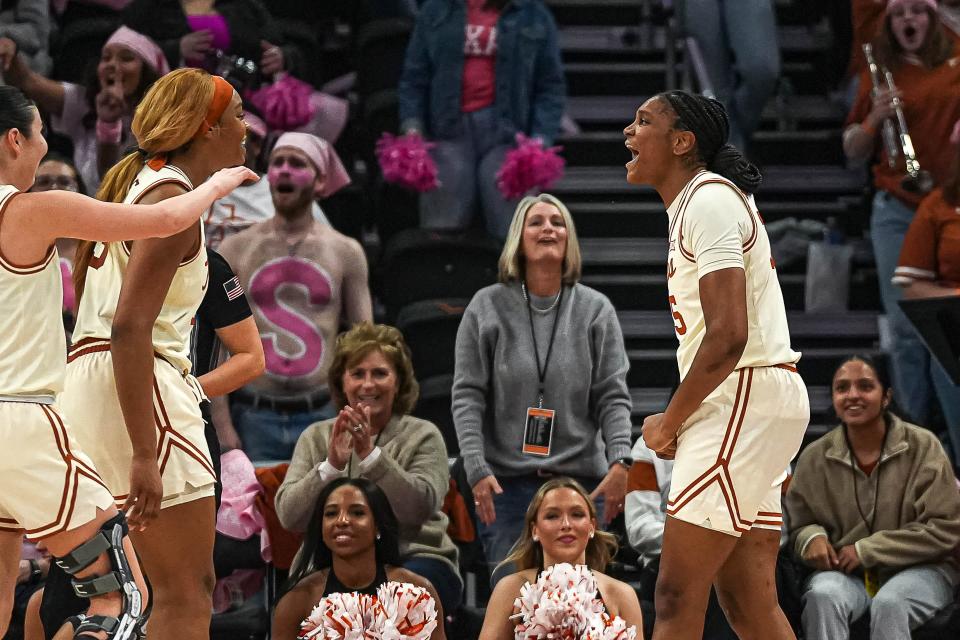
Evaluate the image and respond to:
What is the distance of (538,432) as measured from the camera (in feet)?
19.3

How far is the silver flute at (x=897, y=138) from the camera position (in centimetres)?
723

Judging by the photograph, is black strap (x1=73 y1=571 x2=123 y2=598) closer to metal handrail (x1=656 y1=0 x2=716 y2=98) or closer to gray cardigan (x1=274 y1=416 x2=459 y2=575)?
gray cardigan (x1=274 y1=416 x2=459 y2=575)

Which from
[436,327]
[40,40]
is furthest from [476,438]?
[40,40]

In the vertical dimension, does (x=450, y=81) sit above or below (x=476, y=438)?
above

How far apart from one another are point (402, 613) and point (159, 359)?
129 cm

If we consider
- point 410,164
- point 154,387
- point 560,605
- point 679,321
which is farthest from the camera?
point 410,164

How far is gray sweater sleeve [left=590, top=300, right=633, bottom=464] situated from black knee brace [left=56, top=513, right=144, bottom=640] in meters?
2.69

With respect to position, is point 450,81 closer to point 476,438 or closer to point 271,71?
point 271,71

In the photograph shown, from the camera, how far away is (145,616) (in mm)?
3498

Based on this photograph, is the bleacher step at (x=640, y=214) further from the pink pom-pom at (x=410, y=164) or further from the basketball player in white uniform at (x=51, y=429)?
the basketball player in white uniform at (x=51, y=429)

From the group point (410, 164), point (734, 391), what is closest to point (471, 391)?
point (410, 164)

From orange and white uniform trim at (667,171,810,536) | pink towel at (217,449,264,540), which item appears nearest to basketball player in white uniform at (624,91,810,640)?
orange and white uniform trim at (667,171,810,536)

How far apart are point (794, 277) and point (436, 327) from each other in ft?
6.81

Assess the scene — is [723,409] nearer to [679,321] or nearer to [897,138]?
[679,321]
